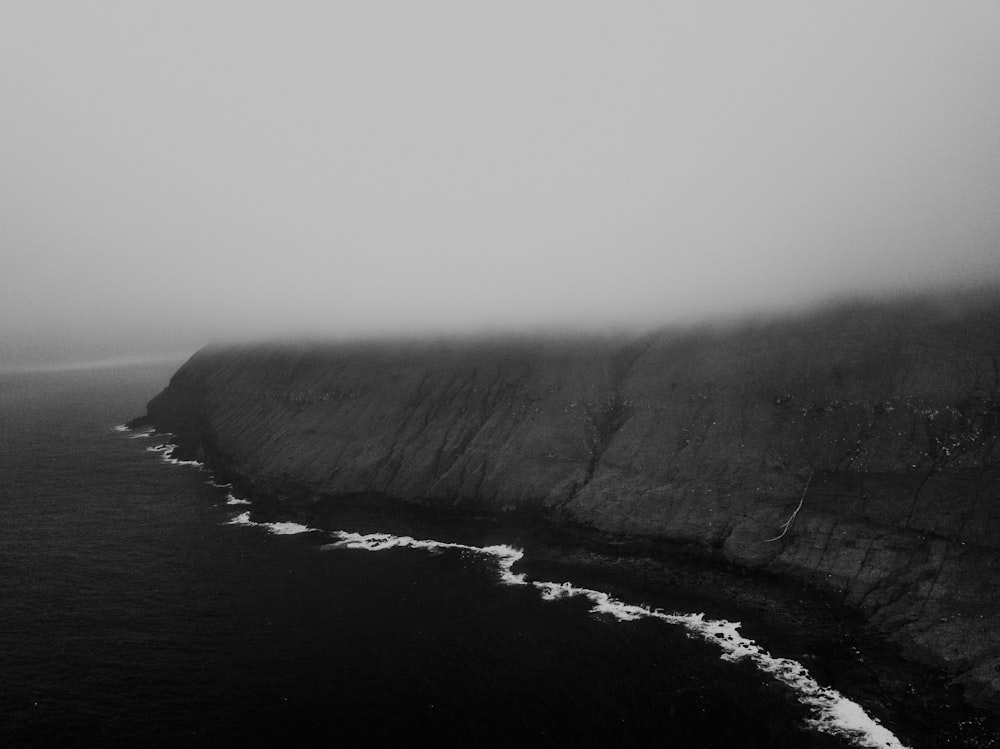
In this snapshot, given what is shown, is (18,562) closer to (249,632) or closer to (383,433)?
(249,632)

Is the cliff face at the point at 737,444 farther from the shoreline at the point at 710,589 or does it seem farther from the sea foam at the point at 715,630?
the sea foam at the point at 715,630

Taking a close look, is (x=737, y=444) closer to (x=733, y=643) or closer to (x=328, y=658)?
(x=733, y=643)

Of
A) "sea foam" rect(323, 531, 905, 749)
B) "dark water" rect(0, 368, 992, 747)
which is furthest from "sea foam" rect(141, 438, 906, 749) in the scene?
"dark water" rect(0, 368, 992, 747)

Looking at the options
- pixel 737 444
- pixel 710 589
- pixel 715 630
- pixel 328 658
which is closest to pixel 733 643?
pixel 715 630

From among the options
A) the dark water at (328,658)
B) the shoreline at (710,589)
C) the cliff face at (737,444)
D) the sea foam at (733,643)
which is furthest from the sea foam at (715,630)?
the cliff face at (737,444)

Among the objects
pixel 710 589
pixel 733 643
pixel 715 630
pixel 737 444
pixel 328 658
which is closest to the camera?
pixel 328 658

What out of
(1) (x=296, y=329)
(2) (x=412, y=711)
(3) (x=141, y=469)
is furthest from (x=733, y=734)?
(1) (x=296, y=329)

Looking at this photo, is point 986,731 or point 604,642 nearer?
point 986,731
